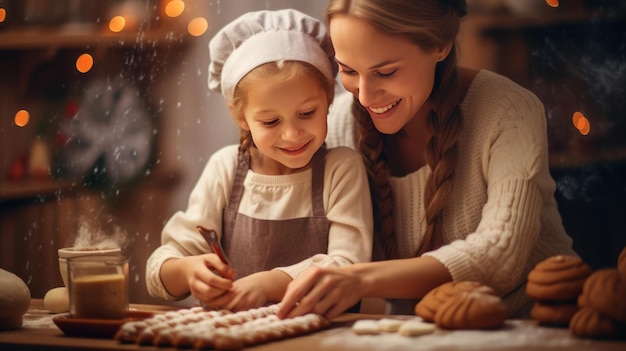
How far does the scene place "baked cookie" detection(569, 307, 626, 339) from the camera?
1.38m

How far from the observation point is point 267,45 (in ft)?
6.12

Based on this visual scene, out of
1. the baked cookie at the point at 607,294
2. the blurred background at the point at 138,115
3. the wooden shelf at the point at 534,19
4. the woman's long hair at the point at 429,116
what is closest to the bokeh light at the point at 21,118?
the blurred background at the point at 138,115

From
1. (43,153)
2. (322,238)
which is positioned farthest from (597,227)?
(43,153)

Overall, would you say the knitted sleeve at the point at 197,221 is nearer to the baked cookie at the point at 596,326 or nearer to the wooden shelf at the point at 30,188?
the wooden shelf at the point at 30,188

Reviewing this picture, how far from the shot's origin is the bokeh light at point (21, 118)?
2.64m

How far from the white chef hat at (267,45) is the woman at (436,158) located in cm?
5

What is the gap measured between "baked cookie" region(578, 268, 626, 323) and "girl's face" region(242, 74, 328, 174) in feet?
2.17

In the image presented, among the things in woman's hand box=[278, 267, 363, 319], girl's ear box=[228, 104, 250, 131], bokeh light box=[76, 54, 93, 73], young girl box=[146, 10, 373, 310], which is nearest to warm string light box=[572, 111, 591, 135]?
young girl box=[146, 10, 373, 310]

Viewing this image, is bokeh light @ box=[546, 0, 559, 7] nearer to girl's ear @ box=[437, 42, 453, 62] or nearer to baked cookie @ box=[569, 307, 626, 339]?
girl's ear @ box=[437, 42, 453, 62]

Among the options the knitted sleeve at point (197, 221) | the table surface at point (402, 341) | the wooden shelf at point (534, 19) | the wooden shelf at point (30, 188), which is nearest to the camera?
the table surface at point (402, 341)

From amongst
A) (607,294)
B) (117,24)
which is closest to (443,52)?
(607,294)

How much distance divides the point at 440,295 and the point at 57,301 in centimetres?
86

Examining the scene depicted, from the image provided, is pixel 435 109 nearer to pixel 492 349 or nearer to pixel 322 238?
pixel 322 238

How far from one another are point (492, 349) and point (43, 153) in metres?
1.72
